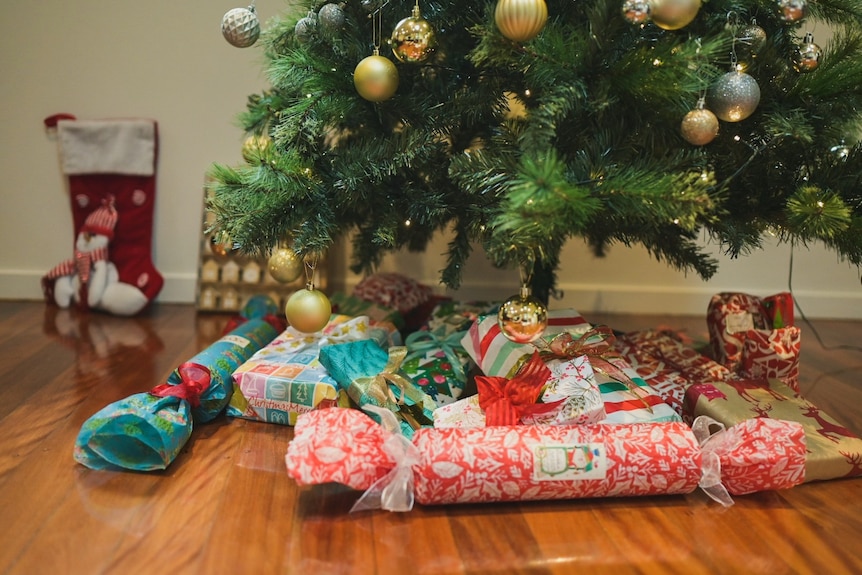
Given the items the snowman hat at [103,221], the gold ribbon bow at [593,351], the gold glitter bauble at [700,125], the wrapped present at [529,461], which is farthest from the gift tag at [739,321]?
the snowman hat at [103,221]

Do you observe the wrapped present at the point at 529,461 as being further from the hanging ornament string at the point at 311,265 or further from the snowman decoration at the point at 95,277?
the snowman decoration at the point at 95,277

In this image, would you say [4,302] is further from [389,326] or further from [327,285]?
[389,326]

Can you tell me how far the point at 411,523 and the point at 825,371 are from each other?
107cm

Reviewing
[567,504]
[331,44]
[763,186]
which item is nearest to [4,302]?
[331,44]

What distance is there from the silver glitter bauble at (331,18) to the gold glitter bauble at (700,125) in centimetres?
52

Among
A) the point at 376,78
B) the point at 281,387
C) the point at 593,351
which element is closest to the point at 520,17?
the point at 376,78

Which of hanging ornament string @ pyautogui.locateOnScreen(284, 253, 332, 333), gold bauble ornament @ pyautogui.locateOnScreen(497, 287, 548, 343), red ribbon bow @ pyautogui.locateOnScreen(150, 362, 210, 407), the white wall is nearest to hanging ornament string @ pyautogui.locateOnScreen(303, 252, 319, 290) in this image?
hanging ornament string @ pyautogui.locateOnScreen(284, 253, 332, 333)

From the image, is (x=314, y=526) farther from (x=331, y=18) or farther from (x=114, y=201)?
(x=114, y=201)

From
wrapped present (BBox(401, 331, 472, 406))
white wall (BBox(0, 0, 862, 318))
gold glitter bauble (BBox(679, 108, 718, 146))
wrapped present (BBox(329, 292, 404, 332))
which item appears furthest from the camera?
white wall (BBox(0, 0, 862, 318))

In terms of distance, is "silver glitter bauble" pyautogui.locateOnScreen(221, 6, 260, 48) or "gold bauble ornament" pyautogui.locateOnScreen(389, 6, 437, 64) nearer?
"gold bauble ornament" pyautogui.locateOnScreen(389, 6, 437, 64)

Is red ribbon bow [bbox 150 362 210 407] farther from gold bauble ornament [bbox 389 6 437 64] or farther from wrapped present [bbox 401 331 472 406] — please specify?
gold bauble ornament [bbox 389 6 437 64]

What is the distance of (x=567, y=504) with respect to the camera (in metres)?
0.91

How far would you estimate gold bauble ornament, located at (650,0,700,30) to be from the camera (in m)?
0.85

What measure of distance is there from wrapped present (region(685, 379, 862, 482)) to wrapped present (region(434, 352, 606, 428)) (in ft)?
0.68
